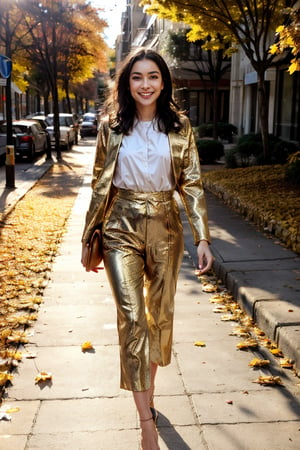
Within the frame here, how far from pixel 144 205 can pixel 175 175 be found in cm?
24

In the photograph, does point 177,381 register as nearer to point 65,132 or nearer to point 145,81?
point 145,81

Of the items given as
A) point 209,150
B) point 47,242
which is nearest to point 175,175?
point 47,242

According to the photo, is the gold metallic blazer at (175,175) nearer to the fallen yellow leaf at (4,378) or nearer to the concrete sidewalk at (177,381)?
the concrete sidewalk at (177,381)

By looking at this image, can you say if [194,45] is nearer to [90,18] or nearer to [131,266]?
[90,18]

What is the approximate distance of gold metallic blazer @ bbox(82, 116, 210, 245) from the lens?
317 centimetres

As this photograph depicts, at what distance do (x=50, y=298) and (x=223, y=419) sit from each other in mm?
2961

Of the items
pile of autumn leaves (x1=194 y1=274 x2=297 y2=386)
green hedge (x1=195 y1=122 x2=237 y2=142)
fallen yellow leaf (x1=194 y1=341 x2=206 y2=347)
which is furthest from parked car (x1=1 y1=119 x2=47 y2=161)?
fallen yellow leaf (x1=194 y1=341 x2=206 y2=347)

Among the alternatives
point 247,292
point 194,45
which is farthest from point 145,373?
point 194,45

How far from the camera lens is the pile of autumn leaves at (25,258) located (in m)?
4.85

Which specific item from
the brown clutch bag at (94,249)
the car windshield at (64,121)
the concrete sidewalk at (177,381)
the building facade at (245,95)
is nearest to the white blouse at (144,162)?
the brown clutch bag at (94,249)

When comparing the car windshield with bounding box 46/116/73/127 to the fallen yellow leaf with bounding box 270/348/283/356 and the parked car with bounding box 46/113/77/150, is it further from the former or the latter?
the fallen yellow leaf with bounding box 270/348/283/356

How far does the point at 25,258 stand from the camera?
779 cm

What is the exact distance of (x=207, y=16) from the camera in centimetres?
1508

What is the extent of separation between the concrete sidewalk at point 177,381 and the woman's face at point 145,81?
178 cm
